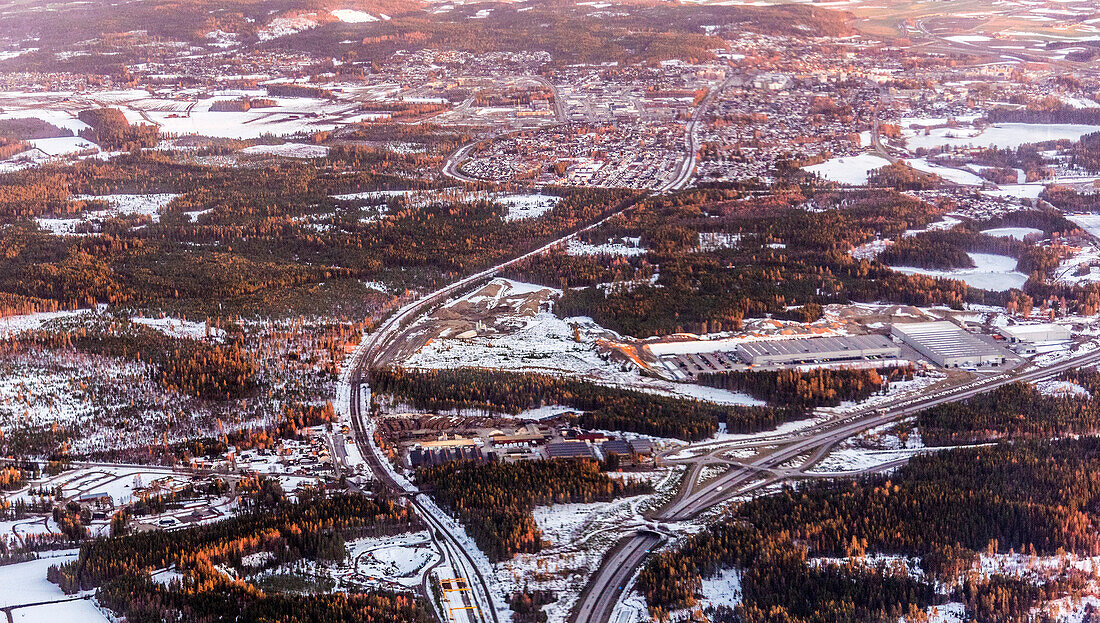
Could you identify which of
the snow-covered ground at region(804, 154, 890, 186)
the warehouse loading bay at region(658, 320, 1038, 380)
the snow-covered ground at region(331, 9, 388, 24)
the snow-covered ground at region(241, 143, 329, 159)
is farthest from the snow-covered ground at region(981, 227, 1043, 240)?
the snow-covered ground at region(331, 9, 388, 24)

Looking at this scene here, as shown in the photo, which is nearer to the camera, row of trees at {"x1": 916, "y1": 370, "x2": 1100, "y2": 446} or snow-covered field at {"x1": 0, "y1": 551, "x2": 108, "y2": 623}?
snow-covered field at {"x1": 0, "y1": 551, "x2": 108, "y2": 623}

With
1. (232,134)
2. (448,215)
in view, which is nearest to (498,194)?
(448,215)

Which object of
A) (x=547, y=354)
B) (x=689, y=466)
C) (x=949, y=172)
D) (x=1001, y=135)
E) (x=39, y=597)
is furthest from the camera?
(x=1001, y=135)

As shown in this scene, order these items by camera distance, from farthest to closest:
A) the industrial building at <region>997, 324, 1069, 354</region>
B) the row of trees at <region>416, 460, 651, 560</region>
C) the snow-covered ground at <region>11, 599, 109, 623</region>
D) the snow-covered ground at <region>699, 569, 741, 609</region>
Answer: the industrial building at <region>997, 324, 1069, 354</region> < the row of trees at <region>416, 460, 651, 560</region> < the snow-covered ground at <region>699, 569, 741, 609</region> < the snow-covered ground at <region>11, 599, 109, 623</region>

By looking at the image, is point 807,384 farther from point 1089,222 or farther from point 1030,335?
point 1089,222

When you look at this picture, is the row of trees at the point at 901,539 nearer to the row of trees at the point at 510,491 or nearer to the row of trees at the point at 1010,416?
the row of trees at the point at 1010,416

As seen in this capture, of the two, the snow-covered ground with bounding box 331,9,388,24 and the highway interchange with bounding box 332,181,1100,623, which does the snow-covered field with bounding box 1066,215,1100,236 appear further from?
the snow-covered ground with bounding box 331,9,388,24

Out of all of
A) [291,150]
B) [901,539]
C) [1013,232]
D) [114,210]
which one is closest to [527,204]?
[114,210]

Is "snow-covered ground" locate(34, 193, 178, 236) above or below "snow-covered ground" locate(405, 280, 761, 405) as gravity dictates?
above
